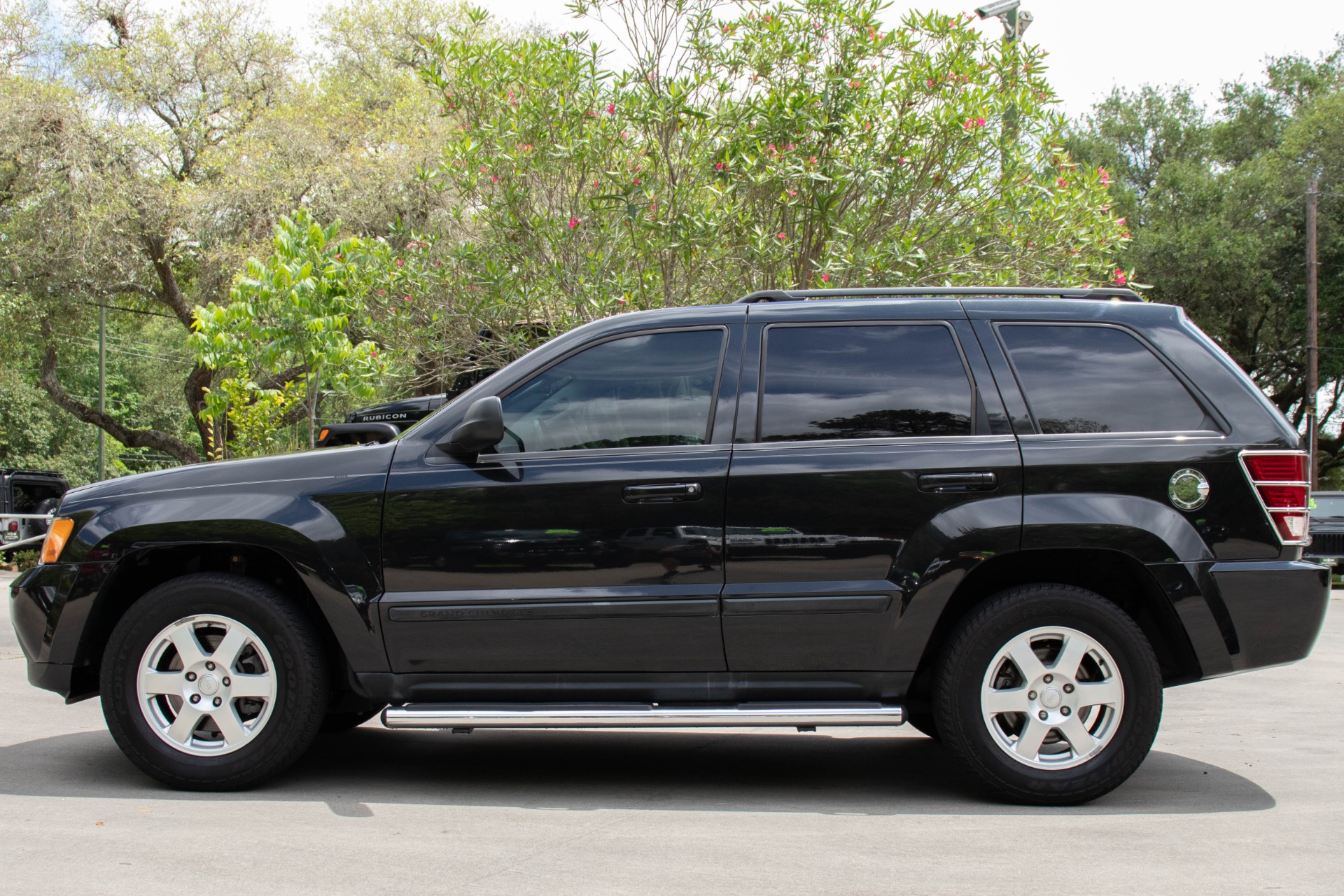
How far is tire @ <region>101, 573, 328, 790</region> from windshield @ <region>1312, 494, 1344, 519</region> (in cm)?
2035

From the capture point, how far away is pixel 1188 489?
174 inches

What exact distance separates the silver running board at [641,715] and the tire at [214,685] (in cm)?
41

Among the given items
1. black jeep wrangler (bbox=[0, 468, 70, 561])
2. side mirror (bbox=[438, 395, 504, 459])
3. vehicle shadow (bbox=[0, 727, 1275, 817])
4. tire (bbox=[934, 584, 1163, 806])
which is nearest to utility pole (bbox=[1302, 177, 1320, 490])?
vehicle shadow (bbox=[0, 727, 1275, 817])

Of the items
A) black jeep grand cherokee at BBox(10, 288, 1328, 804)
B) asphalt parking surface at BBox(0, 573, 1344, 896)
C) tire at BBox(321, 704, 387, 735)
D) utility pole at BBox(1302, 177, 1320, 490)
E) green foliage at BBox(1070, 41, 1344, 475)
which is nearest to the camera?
asphalt parking surface at BBox(0, 573, 1344, 896)

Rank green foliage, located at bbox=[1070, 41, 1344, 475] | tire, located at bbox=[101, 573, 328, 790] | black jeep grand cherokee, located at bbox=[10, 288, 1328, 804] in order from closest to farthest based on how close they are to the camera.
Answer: black jeep grand cherokee, located at bbox=[10, 288, 1328, 804], tire, located at bbox=[101, 573, 328, 790], green foliage, located at bbox=[1070, 41, 1344, 475]

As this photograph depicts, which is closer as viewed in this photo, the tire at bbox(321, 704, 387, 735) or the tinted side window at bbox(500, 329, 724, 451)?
the tinted side window at bbox(500, 329, 724, 451)

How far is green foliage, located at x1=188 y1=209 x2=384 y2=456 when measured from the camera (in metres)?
11.4

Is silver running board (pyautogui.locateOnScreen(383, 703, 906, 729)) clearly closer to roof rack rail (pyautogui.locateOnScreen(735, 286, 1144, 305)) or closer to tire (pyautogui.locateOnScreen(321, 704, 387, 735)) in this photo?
tire (pyautogui.locateOnScreen(321, 704, 387, 735))

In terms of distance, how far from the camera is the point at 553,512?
4.47 meters

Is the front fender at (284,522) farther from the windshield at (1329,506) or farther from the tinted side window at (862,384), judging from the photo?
the windshield at (1329,506)

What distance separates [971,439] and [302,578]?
2637mm

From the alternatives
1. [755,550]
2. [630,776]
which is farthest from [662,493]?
[630,776]

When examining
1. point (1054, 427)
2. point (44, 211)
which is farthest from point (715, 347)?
point (44, 211)

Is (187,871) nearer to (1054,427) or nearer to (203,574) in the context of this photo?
(203,574)
